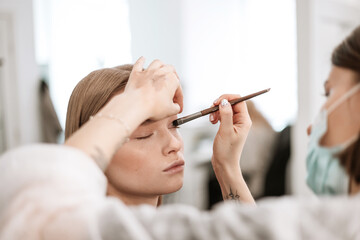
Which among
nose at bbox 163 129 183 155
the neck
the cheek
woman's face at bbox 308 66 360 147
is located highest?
woman's face at bbox 308 66 360 147

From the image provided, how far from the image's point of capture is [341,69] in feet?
2.15

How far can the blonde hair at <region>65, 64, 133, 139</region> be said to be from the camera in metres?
1.06

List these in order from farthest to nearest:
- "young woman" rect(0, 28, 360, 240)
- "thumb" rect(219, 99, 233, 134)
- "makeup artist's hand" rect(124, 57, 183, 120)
A: "thumb" rect(219, 99, 233, 134)
"makeup artist's hand" rect(124, 57, 183, 120)
"young woman" rect(0, 28, 360, 240)

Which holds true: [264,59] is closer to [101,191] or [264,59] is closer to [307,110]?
[307,110]

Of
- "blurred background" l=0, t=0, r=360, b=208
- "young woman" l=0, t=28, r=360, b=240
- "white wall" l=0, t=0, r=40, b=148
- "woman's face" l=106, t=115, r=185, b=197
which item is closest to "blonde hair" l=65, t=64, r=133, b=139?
"woman's face" l=106, t=115, r=185, b=197

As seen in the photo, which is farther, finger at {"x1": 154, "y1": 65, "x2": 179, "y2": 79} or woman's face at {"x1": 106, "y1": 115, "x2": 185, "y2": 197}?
woman's face at {"x1": 106, "y1": 115, "x2": 185, "y2": 197}

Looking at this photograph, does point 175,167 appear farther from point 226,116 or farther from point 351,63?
point 351,63

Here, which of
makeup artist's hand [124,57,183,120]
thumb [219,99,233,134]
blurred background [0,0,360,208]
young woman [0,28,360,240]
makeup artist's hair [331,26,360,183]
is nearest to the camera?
young woman [0,28,360,240]

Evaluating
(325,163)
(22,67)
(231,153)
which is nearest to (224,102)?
(231,153)

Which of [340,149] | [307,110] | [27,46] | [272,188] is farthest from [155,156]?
[27,46]

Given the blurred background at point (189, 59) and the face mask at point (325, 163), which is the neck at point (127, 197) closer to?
the face mask at point (325, 163)

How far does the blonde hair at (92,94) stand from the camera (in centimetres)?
106

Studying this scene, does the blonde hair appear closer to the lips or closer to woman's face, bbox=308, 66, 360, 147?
the lips

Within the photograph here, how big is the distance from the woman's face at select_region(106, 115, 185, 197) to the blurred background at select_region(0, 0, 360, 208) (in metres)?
2.04
